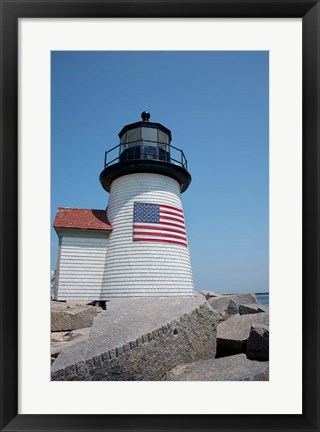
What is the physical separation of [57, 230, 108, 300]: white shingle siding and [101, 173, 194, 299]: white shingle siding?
277mm

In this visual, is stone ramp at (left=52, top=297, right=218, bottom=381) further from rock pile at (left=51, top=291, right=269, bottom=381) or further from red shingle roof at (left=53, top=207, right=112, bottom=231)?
red shingle roof at (left=53, top=207, right=112, bottom=231)

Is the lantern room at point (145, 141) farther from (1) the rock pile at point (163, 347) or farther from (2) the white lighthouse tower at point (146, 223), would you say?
(1) the rock pile at point (163, 347)

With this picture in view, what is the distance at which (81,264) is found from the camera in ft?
31.5

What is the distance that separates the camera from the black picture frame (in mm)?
1956

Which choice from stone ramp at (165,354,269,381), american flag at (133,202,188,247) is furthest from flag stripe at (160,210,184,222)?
stone ramp at (165,354,269,381)

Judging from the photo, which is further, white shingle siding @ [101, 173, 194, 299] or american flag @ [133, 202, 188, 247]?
american flag @ [133, 202, 188, 247]

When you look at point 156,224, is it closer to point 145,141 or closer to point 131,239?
point 131,239

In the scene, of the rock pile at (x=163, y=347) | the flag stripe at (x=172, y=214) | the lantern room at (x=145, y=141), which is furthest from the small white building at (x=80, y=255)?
the rock pile at (x=163, y=347)
